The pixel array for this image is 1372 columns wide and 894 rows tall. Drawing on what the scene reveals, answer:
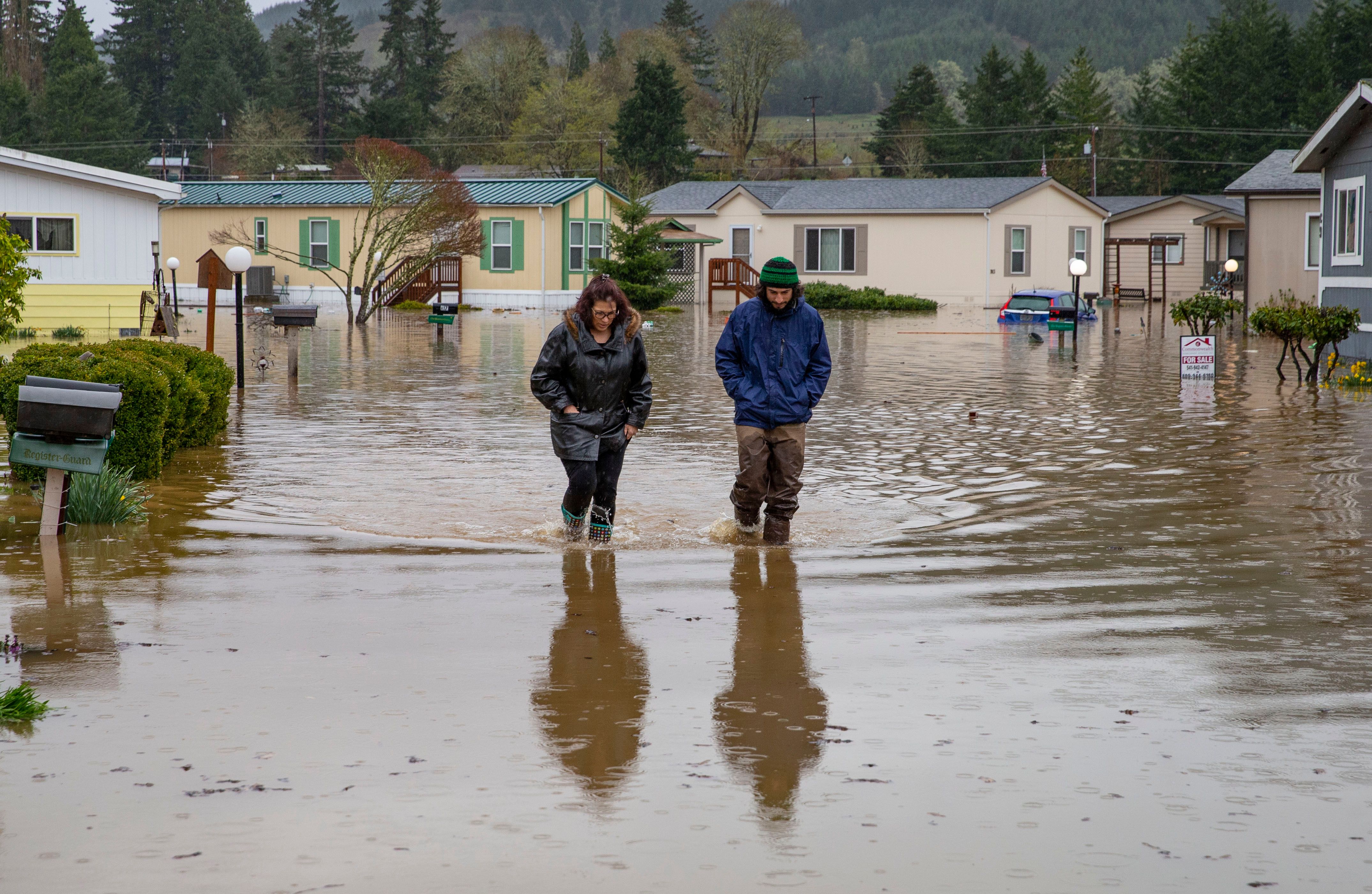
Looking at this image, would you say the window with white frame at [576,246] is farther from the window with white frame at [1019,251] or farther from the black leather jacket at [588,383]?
the black leather jacket at [588,383]

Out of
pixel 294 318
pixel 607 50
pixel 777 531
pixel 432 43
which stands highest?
pixel 607 50

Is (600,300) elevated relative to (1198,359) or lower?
elevated

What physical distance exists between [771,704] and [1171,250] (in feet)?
182

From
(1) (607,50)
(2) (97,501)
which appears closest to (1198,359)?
(2) (97,501)

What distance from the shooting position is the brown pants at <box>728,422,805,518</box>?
28.7 feet

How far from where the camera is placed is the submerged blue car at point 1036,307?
39.5 m

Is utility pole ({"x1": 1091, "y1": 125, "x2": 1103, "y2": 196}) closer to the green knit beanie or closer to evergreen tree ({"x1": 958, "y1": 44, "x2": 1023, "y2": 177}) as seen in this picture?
evergreen tree ({"x1": 958, "y1": 44, "x2": 1023, "y2": 177})

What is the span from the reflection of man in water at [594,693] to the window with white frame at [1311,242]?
30.7 meters

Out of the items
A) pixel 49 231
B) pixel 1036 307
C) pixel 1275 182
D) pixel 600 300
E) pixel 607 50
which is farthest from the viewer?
pixel 607 50

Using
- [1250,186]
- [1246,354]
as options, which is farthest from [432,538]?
[1250,186]

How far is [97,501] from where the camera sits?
9.08 metres

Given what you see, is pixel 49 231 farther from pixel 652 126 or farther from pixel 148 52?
pixel 148 52

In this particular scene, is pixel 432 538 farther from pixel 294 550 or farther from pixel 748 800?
pixel 748 800

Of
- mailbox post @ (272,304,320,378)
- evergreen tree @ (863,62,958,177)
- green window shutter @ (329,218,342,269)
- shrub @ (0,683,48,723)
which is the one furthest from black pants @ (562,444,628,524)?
evergreen tree @ (863,62,958,177)
